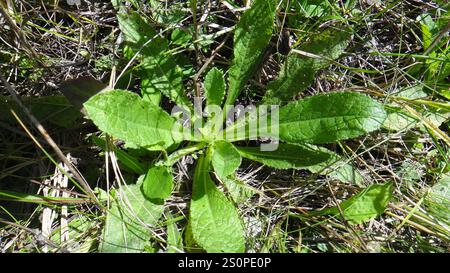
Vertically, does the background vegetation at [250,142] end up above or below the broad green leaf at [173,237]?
above

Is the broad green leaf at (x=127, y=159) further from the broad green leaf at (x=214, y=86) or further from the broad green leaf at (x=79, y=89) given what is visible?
the broad green leaf at (x=214, y=86)

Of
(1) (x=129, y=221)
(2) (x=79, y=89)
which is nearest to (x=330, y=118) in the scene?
(1) (x=129, y=221)

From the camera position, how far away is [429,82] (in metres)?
1.99

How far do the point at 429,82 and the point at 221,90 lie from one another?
2.75ft

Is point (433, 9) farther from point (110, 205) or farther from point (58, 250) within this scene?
point (58, 250)

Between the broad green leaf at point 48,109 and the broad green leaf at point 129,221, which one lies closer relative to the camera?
the broad green leaf at point 129,221

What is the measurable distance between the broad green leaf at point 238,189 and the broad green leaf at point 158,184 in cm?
22

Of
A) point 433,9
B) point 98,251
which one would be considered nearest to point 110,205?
point 98,251

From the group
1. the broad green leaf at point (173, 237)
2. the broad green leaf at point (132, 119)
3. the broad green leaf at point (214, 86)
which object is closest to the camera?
the broad green leaf at point (132, 119)

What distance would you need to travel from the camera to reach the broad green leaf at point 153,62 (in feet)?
6.00

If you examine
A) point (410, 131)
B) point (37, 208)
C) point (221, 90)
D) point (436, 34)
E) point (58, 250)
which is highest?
point (436, 34)

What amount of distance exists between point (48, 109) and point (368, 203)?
123 cm

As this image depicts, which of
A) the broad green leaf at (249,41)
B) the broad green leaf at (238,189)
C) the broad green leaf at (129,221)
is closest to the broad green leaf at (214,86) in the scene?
the broad green leaf at (249,41)

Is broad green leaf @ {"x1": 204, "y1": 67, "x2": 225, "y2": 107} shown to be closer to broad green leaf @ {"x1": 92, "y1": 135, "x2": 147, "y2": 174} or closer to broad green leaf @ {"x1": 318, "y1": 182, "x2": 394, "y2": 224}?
broad green leaf @ {"x1": 92, "y1": 135, "x2": 147, "y2": 174}
